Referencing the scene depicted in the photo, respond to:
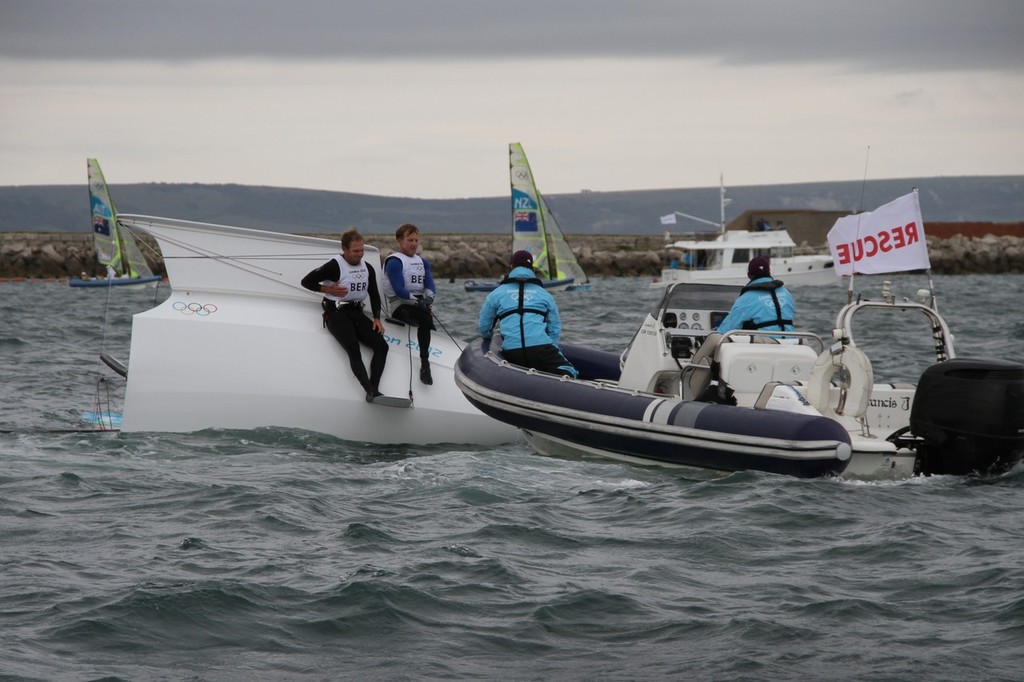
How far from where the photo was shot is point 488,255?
190 ft

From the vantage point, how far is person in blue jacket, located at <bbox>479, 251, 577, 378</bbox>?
9.34m

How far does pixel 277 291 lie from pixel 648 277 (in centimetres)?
5029

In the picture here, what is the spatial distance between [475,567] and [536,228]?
34081 mm

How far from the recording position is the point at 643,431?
812 cm

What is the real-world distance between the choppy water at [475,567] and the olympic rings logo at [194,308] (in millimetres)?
886

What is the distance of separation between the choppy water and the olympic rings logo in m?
0.89

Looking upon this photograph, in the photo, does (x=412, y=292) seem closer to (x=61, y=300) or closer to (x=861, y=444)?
(x=861, y=444)

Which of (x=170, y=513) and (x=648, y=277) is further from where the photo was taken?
(x=648, y=277)

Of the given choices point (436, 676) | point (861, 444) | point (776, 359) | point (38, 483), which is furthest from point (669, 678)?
point (38, 483)

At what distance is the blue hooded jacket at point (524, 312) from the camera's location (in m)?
9.34

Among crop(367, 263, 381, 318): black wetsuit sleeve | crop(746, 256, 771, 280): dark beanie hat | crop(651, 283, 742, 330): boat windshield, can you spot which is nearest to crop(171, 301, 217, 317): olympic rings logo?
crop(367, 263, 381, 318): black wetsuit sleeve

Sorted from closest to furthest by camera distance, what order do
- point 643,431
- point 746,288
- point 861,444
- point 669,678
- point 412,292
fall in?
point 669,678
point 861,444
point 643,431
point 746,288
point 412,292

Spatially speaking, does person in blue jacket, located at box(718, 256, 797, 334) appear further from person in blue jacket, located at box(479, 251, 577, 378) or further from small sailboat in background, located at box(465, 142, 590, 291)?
small sailboat in background, located at box(465, 142, 590, 291)

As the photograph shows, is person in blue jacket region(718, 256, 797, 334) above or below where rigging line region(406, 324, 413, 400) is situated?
above
